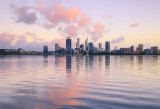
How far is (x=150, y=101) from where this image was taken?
1277 cm

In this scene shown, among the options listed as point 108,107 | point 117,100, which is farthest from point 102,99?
point 108,107

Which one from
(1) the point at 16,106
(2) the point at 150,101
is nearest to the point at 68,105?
(1) the point at 16,106

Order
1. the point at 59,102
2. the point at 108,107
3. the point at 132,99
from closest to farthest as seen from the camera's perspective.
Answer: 1. the point at 108,107
2. the point at 59,102
3. the point at 132,99

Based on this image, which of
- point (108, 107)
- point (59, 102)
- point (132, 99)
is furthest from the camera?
point (132, 99)

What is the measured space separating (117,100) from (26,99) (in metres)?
7.57

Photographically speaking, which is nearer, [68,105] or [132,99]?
[68,105]

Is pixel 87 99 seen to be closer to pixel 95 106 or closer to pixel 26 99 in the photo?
pixel 95 106

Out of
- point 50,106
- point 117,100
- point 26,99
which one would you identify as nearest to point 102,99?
point 117,100

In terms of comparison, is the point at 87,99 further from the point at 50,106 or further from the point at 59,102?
the point at 50,106

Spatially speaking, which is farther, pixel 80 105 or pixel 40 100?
pixel 40 100

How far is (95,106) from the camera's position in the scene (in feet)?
37.7

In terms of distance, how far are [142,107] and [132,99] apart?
82.1 inches

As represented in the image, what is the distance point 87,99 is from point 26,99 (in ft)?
16.8

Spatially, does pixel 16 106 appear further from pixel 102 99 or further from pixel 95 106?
pixel 102 99
